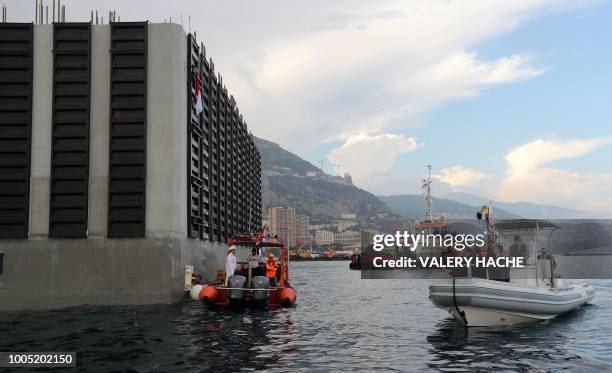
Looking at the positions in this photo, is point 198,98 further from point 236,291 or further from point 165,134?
point 236,291

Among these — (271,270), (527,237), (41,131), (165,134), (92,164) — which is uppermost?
(41,131)

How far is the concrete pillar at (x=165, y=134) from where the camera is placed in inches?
959

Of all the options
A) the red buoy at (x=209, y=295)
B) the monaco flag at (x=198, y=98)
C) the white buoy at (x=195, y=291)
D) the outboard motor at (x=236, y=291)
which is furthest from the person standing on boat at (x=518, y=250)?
the monaco flag at (x=198, y=98)

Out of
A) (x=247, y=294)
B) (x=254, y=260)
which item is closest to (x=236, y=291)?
(x=247, y=294)

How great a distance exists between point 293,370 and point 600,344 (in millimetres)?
9772

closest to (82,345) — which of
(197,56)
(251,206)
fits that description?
(197,56)

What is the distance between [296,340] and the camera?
16.5m

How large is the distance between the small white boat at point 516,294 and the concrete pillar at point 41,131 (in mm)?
16455

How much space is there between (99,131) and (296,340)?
547 inches

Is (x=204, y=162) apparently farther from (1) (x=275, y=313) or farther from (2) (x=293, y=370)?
(2) (x=293, y=370)

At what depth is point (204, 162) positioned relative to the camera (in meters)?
30.3

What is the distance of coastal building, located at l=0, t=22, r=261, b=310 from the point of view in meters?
23.8

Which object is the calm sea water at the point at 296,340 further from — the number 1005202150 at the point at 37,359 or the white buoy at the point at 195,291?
the white buoy at the point at 195,291

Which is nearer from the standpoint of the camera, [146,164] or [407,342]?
[407,342]
